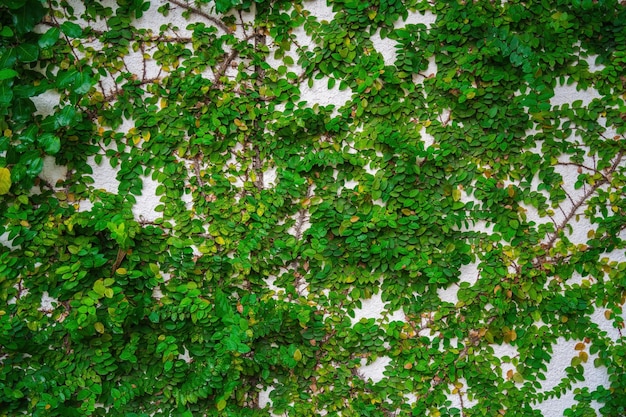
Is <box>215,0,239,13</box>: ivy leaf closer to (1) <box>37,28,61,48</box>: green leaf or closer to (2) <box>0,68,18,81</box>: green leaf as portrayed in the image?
(1) <box>37,28,61,48</box>: green leaf

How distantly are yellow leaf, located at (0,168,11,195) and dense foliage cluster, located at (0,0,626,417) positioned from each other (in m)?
0.13

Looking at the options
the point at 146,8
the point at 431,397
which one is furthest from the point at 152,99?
the point at 431,397

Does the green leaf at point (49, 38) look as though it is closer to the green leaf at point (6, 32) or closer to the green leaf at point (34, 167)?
the green leaf at point (6, 32)

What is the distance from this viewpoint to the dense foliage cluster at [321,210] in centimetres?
218

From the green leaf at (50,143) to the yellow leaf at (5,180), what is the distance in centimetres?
18

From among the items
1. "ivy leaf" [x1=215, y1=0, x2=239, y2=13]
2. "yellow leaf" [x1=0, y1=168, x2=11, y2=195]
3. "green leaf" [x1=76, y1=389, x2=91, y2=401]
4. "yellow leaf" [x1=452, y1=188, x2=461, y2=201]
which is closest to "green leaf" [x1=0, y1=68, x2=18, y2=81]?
"yellow leaf" [x1=0, y1=168, x2=11, y2=195]

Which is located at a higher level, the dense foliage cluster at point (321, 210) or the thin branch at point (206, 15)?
the thin branch at point (206, 15)

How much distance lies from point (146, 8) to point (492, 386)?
2.54m

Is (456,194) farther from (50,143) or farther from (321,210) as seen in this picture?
(50,143)

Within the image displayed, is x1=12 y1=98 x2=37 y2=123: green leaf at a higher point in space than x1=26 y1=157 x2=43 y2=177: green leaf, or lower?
higher

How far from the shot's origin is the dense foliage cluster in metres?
2.18

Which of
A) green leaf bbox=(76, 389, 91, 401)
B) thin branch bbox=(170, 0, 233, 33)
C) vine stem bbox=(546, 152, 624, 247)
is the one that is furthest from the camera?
vine stem bbox=(546, 152, 624, 247)

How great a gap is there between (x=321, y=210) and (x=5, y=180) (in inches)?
55.4

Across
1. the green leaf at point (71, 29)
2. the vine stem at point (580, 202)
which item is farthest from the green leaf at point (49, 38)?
the vine stem at point (580, 202)
